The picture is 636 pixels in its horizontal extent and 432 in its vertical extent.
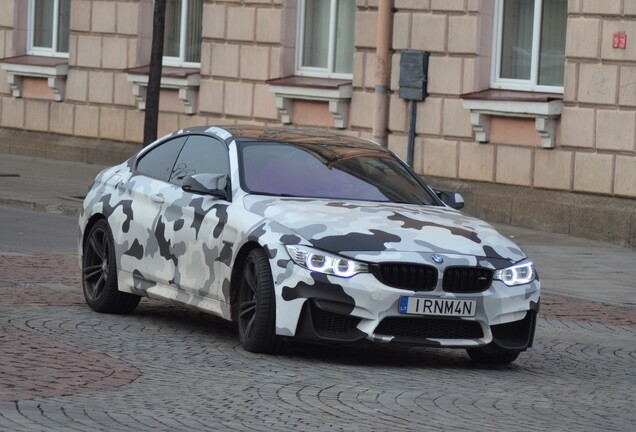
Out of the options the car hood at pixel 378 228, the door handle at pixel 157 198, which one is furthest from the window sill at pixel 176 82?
the car hood at pixel 378 228

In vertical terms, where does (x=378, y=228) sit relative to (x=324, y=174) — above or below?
below

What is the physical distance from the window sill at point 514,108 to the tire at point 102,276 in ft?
31.5

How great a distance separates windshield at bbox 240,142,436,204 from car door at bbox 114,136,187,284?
2.51ft

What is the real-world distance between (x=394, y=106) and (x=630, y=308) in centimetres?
886

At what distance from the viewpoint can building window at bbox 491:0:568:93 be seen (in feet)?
68.8

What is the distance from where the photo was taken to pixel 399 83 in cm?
1969

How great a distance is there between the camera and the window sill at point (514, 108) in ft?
66.0

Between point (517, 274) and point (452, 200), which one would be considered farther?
point (452, 200)

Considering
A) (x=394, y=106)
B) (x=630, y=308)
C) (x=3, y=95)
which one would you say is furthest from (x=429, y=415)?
(x=3, y=95)

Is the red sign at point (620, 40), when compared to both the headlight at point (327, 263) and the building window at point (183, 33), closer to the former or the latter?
the building window at point (183, 33)

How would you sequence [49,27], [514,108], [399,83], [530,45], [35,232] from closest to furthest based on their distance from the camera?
1. [35,232]
2. [399,83]
3. [514,108]
4. [530,45]
5. [49,27]

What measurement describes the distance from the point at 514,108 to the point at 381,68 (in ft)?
5.89

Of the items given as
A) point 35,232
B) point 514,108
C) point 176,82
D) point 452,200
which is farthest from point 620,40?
point 452,200

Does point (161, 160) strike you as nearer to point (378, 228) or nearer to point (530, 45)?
point (378, 228)
